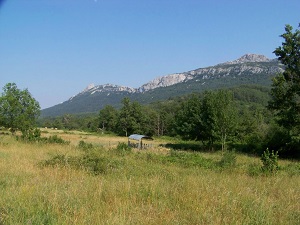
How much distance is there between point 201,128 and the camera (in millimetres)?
40031

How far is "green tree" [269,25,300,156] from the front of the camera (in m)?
28.8

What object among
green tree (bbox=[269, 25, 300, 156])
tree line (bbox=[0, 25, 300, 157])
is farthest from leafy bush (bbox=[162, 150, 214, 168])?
green tree (bbox=[269, 25, 300, 156])

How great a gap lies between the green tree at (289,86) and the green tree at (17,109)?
29.3 meters

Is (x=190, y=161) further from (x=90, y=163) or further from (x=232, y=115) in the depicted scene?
(x=232, y=115)

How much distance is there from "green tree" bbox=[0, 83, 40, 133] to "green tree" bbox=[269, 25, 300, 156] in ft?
96.0

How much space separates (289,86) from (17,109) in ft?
106

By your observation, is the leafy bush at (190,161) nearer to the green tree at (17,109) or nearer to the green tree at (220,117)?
the green tree at (220,117)

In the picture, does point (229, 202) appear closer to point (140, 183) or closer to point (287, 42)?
point (140, 183)

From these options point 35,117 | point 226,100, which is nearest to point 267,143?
point 226,100

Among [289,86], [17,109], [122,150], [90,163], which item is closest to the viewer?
[90,163]

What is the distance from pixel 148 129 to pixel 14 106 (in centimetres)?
6098

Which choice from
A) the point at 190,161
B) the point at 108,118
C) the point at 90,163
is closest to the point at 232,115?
the point at 190,161

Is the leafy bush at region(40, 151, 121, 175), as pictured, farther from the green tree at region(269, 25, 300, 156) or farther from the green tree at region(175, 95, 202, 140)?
the green tree at region(175, 95, 202, 140)

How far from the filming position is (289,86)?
29.6m
